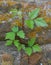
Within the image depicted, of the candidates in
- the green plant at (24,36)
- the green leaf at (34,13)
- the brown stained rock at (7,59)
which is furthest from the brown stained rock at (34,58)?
the green leaf at (34,13)

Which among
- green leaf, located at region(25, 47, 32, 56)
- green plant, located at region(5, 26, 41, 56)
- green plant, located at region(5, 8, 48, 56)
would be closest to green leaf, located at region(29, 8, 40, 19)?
green plant, located at region(5, 8, 48, 56)

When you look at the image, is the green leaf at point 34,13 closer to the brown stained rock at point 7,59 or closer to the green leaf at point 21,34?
the green leaf at point 21,34

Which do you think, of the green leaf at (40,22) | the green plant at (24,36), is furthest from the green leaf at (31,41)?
the green leaf at (40,22)

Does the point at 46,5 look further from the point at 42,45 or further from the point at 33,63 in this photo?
the point at 33,63

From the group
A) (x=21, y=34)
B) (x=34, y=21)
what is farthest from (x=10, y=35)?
(x=34, y=21)

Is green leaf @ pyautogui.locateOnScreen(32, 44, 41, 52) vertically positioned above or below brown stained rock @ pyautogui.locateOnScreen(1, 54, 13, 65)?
above

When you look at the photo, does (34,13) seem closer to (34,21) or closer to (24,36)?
(34,21)

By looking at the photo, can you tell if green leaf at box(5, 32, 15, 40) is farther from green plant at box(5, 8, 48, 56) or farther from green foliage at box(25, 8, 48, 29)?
green foliage at box(25, 8, 48, 29)

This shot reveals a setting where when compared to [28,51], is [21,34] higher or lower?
higher

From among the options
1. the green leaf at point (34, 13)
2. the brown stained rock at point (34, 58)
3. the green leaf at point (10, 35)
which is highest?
the green leaf at point (34, 13)

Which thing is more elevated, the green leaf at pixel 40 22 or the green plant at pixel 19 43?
the green leaf at pixel 40 22

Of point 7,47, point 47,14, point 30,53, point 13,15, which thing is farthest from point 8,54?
point 47,14
